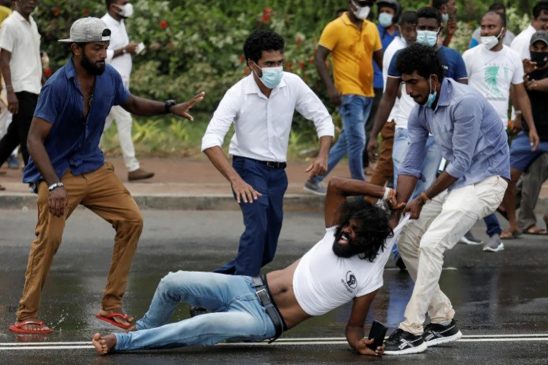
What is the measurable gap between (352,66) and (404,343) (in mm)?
5718

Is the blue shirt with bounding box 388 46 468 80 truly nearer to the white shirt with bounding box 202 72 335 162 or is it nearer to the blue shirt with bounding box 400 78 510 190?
the white shirt with bounding box 202 72 335 162

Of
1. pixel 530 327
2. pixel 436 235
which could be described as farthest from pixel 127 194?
pixel 530 327

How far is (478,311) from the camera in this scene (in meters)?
9.55

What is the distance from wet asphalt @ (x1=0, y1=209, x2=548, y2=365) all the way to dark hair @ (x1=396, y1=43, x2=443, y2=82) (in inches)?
62.2

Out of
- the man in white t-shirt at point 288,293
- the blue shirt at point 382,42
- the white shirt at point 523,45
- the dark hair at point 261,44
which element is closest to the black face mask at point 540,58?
the white shirt at point 523,45

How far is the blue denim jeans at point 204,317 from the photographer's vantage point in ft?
26.0

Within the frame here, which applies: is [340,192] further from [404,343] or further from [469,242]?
[469,242]

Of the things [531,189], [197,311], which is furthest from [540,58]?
[197,311]

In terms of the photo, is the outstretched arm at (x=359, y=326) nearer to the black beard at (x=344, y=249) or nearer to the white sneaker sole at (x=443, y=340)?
the black beard at (x=344, y=249)

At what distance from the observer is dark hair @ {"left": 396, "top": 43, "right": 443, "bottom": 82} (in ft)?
27.6

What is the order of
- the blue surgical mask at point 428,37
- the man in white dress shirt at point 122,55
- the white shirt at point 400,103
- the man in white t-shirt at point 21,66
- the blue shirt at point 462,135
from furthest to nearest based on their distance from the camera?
the man in white dress shirt at point 122,55 < the man in white t-shirt at point 21,66 < the white shirt at point 400,103 < the blue surgical mask at point 428,37 < the blue shirt at point 462,135

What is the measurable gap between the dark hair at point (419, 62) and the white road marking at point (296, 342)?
158 centimetres

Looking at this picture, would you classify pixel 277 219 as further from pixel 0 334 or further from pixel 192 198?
pixel 192 198

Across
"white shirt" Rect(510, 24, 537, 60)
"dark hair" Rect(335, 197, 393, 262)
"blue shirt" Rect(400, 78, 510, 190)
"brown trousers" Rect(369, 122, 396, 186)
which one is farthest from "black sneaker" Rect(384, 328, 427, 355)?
"white shirt" Rect(510, 24, 537, 60)
